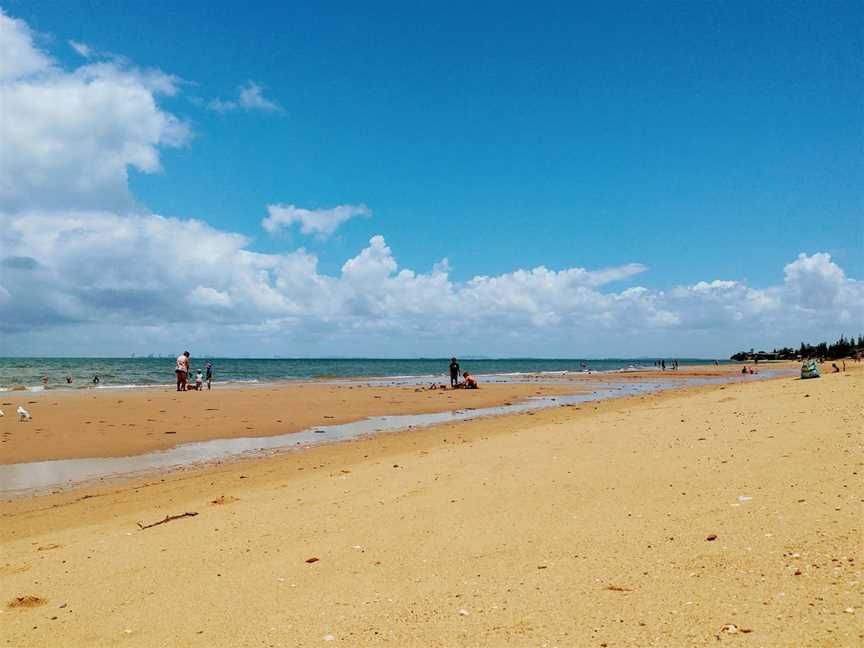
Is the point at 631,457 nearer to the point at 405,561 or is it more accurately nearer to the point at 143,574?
the point at 405,561

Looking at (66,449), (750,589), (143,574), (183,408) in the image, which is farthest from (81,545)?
(183,408)

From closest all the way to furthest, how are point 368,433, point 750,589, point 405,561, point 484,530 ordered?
point 750,589
point 405,561
point 484,530
point 368,433

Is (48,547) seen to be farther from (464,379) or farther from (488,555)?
(464,379)

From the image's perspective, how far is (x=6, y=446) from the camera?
16391 mm

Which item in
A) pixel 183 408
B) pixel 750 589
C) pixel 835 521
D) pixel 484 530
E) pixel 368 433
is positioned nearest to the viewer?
pixel 750 589

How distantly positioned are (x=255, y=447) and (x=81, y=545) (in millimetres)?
9352

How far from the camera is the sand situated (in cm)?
398

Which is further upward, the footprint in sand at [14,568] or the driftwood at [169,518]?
the driftwood at [169,518]

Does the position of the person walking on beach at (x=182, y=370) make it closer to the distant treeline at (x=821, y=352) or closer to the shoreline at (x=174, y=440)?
the shoreline at (x=174, y=440)

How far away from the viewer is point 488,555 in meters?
5.45

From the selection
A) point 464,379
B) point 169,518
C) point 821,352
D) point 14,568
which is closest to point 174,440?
point 169,518

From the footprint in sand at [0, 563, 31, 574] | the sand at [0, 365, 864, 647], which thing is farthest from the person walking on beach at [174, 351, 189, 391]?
the footprint in sand at [0, 563, 31, 574]

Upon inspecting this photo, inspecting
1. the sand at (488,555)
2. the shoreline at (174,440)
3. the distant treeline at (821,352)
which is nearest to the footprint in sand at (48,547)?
the sand at (488,555)

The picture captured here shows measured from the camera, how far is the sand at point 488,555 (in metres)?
3.98
